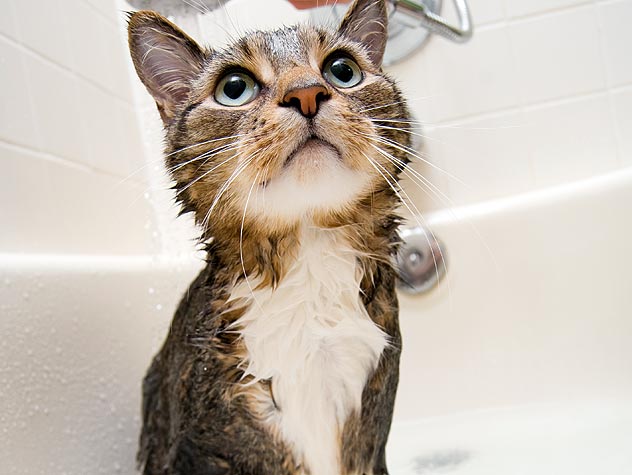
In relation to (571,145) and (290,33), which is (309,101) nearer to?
(290,33)

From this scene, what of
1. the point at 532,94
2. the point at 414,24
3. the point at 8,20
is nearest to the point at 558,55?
the point at 532,94

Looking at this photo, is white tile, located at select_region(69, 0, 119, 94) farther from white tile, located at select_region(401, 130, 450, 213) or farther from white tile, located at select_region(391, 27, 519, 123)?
white tile, located at select_region(391, 27, 519, 123)

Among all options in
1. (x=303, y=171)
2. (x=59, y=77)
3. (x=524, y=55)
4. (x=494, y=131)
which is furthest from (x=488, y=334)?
(x=59, y=77)

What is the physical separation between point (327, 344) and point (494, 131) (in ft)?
2.74

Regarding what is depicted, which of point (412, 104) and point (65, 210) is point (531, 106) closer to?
point (412, 104)

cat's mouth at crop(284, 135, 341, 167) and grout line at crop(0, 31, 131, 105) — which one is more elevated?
grout line at crop(0, 31, 131, 105)

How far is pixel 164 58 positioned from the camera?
2.11 feet

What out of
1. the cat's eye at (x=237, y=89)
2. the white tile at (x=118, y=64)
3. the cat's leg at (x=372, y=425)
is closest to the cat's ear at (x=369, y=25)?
the cat's eye at (x=237, y=89)

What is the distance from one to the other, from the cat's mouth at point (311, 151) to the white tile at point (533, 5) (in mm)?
923

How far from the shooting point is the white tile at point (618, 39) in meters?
1.27

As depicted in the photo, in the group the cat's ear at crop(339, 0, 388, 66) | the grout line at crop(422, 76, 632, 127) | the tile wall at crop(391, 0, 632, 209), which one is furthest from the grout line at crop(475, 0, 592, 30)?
the cat's ear at crop(339, 0, 388, 66)

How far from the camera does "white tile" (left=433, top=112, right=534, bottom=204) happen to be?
1.28 metres

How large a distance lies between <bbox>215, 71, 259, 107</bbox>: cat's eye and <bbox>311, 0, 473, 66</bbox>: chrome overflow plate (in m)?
0.21

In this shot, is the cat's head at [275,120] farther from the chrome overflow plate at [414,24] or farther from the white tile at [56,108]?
the white tile at [56,108]
